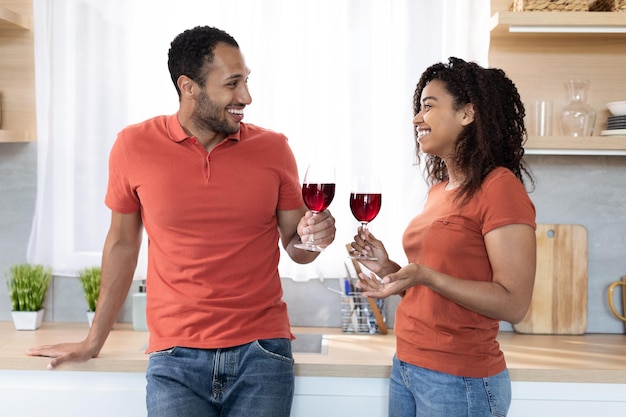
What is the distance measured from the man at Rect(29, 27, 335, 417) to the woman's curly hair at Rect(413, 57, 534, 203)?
1.12 feet

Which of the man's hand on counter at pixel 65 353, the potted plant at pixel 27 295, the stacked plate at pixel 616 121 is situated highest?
the stacked plate at pixel 616 121

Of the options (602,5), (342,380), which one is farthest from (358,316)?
(602,5)

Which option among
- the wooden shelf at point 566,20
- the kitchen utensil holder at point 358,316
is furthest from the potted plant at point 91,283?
the wooden shelf at point 566,20

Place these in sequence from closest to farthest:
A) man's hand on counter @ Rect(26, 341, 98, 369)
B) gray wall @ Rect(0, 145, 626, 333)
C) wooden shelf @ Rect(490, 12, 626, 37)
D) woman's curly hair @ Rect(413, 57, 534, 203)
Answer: woman's curly hair @ Rect(413, 57, 534, 203)
man's hand on counter @ Rect(26, 341, 98, 369)
wooden shelf @ Rect(490, 12, 626, 37)
gray wall @ Rect(0, 145, 626, 333)

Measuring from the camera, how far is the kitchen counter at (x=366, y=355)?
2219 millimetres

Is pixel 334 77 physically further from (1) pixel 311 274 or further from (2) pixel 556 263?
(2) pixel 556 263

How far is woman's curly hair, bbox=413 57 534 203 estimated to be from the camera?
1.82 meters

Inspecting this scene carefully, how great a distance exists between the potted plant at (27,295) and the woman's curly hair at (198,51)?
1.07 metres

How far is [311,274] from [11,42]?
4.34ft

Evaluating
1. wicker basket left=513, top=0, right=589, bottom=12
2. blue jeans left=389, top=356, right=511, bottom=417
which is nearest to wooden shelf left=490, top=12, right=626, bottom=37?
wicker basket left=513, top=0, right=589, bottom=12

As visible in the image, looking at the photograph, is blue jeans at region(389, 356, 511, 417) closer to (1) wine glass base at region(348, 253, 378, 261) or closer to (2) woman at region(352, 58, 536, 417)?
(2) woman at region(352, 58, 536, 417)

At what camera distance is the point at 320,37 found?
9.10ft

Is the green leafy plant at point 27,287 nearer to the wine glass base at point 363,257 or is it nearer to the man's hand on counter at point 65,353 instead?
the man's hand on counter at point 65,353

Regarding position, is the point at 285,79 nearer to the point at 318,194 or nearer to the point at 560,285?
the point at 318,194
